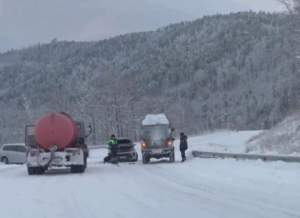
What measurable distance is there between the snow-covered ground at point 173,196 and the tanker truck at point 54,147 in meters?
4.05

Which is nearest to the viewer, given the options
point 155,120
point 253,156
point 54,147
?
point 253,156

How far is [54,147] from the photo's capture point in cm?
2600

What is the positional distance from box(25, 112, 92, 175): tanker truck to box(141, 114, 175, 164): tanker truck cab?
6.43 meters

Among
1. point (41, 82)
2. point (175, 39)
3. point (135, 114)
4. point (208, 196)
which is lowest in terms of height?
point (208, 196)

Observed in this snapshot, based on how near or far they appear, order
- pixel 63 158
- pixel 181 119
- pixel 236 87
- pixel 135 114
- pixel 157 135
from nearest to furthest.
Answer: pixel 63 158 < pixel 157 135 < pixel 135 114 < pixel 181 119 < pixel 236 87

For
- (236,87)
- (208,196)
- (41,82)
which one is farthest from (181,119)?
(208,196)

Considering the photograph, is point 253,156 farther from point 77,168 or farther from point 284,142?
point 77,168

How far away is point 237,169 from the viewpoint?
21.6 m

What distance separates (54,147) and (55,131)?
84 centimetres

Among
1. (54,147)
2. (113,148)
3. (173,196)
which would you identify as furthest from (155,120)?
(173,196)

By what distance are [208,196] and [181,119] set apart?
99666 millimetres

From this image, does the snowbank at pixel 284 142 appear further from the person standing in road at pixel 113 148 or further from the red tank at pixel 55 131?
the red tank at pixel 55 131

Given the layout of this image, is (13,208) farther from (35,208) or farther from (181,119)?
(181,119)

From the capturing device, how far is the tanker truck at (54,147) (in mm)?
25870
